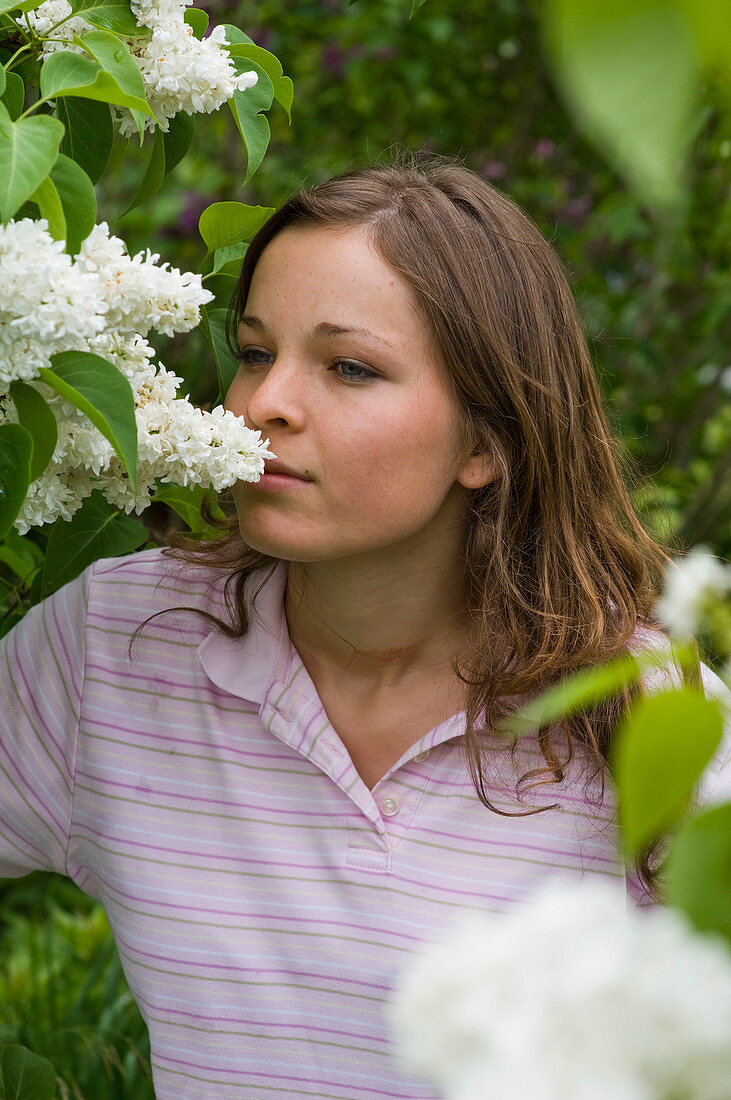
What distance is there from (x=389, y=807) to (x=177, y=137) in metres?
0.74

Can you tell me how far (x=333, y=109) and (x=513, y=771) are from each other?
7.65ft

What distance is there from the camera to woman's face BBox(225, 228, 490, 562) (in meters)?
1.17

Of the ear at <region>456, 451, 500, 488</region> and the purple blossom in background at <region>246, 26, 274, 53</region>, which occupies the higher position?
the ear at <region>456, 451, 500, 488</region>

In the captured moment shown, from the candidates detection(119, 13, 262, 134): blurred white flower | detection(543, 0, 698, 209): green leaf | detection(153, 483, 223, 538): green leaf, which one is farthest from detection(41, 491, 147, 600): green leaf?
detection(543, 0, 698, 209): green leaf

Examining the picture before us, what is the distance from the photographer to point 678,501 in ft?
9.61

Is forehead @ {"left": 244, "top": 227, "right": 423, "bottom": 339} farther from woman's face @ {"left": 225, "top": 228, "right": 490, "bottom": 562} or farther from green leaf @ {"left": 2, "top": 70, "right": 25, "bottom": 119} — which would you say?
green leaf @ {"left": 2, "top": 70, "right": 25, "bottom": 119}

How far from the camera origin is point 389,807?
135 centimetres

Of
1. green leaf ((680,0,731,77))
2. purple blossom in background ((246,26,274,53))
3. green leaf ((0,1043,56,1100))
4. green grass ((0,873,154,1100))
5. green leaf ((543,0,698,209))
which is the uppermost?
green leaf ((680,0,731,77))

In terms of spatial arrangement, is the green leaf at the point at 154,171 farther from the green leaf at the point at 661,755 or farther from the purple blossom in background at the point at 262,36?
the purple blossom in background at the point at 262,36

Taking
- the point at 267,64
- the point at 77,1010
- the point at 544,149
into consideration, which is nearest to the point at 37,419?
the point at 267,64

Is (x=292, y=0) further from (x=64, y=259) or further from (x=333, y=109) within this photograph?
(x=64, y=259)

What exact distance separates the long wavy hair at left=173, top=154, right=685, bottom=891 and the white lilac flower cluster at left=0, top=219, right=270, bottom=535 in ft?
1.33

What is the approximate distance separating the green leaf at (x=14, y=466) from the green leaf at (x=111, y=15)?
323 mm

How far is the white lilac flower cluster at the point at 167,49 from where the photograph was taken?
0.91 metres
